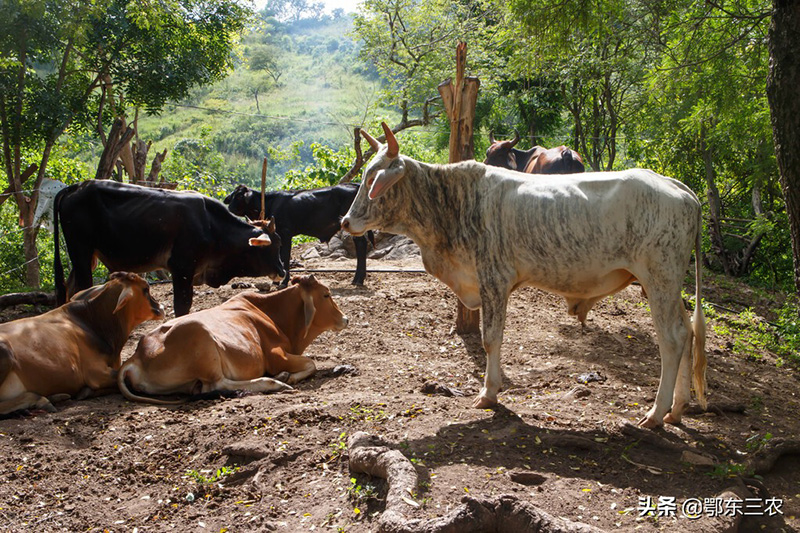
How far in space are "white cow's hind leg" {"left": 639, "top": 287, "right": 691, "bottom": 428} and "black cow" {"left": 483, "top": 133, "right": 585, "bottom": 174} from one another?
16.9 feet

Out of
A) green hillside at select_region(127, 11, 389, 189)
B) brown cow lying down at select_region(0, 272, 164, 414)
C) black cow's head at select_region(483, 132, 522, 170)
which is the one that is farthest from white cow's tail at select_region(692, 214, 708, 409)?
green hillside at select_region(127, 11, 389, 189)

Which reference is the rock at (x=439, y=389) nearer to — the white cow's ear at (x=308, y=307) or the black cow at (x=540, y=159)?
the white cow's ear at (x=308, y=307)

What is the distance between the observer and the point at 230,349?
6672mm

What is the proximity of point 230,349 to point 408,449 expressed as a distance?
102 inches

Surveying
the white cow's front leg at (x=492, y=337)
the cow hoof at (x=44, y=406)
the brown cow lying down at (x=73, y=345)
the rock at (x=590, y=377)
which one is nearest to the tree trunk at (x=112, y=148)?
the brown cow lying down at (x=73, y=345)

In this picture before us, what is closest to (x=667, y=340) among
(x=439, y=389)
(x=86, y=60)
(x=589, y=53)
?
(x=439, y=389)

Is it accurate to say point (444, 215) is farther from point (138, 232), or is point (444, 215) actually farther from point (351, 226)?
point (138, 232)

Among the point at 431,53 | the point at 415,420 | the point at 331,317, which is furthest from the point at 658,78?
the point at 431,53

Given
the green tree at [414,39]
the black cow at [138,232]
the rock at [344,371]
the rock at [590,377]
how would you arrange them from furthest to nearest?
the green tree at [414,39], the black cow at [138,232], the rock at [344,371], the rock at [590,377]

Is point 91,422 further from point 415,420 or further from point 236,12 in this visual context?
point 236,12

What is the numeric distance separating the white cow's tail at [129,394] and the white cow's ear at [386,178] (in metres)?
2.51

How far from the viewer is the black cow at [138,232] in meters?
8.37

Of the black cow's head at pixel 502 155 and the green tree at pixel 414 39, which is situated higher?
the green tree at pixel 414 39

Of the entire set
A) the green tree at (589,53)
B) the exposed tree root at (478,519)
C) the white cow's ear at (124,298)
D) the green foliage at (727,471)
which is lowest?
the green foliage at (727,471)
